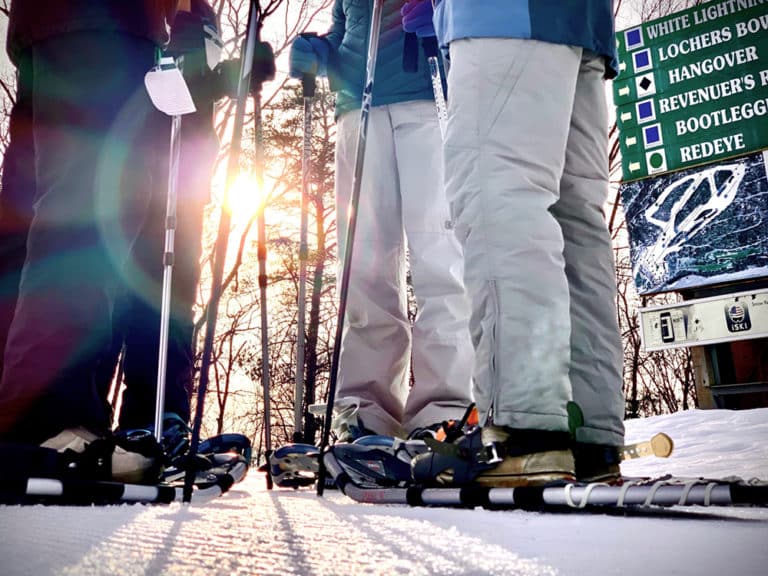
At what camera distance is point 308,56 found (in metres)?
2.49

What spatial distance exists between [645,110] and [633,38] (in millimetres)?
992

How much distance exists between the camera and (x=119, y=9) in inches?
63.4

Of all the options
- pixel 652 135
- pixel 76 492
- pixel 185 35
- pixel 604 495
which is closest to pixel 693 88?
pixel 652 135

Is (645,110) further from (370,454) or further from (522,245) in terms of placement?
(522,245)

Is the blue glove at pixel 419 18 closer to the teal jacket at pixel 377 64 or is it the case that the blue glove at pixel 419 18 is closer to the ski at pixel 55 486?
the teal jacket at pixel 377 64

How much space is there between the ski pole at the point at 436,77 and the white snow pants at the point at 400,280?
5.9 inches

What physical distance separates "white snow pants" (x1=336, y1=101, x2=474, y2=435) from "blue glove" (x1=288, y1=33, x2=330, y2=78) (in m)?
0.22

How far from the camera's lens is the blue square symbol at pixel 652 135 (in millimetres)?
7730

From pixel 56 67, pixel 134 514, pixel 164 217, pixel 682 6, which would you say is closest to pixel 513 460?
pixel 134 514

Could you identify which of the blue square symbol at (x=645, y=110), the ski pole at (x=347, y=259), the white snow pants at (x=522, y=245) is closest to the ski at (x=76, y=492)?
the ski pole at (x=347, y=259)

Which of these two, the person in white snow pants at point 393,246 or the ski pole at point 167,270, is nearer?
the ski pole at point 167,270

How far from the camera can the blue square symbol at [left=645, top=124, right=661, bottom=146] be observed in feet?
25.4

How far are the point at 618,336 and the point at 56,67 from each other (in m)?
1.43

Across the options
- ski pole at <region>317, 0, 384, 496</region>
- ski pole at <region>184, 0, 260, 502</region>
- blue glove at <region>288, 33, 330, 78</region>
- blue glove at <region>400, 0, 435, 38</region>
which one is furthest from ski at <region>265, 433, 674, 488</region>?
blue glove at <region>288, 33, 330, 78</region>
